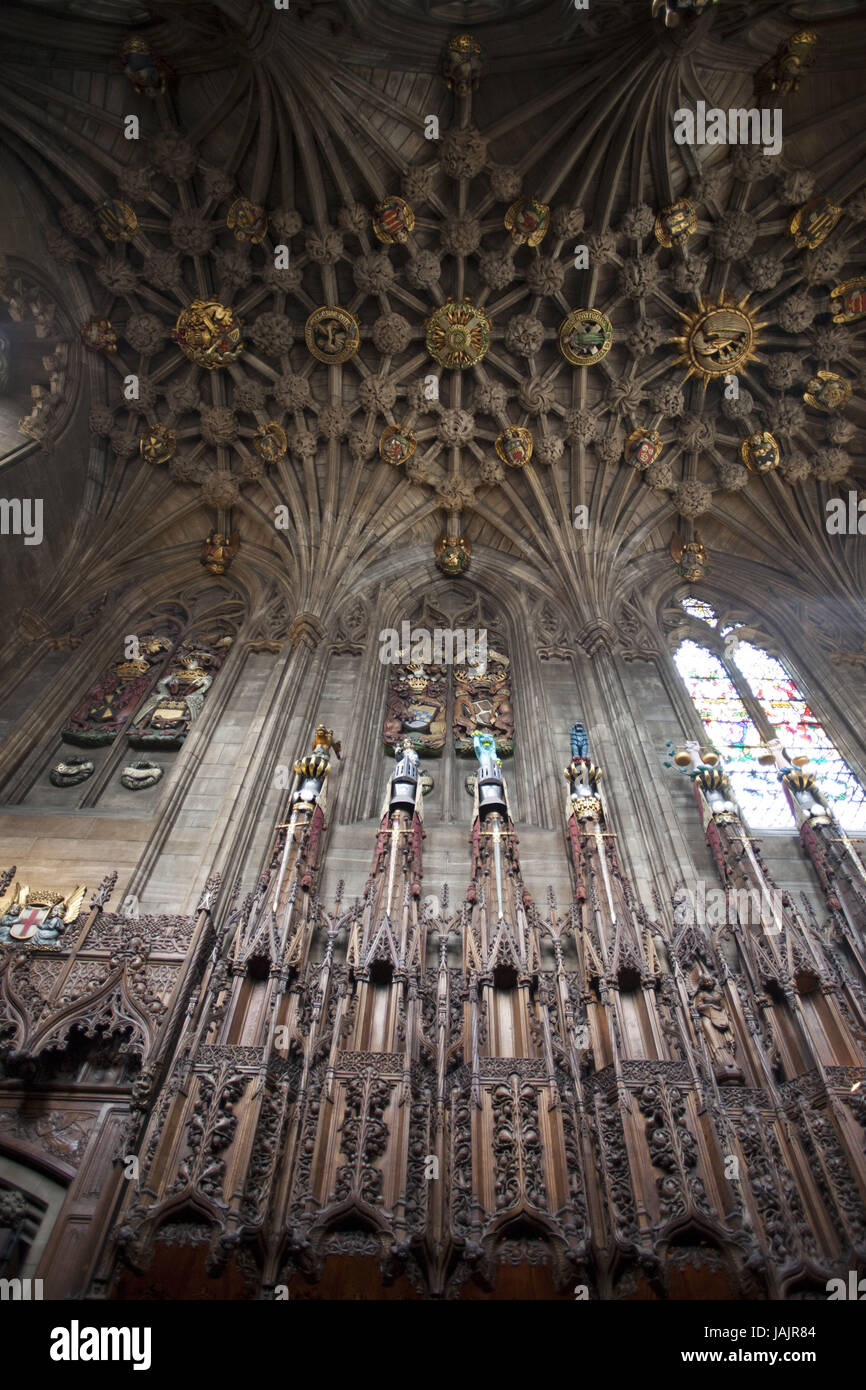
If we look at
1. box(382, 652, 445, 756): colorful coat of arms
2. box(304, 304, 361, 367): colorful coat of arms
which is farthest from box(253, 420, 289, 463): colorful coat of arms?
box(382, 652, 445, 756): colorful coat of arms

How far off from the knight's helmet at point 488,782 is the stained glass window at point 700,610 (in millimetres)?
6731

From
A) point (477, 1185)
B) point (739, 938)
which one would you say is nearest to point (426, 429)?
point (739, 938)

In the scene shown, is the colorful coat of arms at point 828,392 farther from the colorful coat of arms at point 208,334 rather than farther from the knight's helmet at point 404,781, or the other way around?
the knight's helmet at point 404,781

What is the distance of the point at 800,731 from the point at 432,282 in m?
10.7

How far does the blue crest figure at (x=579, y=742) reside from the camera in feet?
32.6

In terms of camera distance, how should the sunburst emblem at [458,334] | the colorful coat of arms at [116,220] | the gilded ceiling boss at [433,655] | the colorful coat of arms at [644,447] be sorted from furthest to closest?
the colorful coat of arms at [644,447]
the sunburst emblem at [458,334]
the colorful coat of arms at [116,220]
the gilded ceiling boss at [433,655]

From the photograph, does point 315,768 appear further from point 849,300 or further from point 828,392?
point 849,300

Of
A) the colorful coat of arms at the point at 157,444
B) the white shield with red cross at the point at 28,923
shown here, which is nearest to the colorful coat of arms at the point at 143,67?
the colorful coat of arms at the point at 157,444

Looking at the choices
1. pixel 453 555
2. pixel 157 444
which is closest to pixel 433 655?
pixel 453 555

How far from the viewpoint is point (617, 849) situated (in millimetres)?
8672

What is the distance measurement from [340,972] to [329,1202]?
5.83 feet

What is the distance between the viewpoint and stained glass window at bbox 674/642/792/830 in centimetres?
1020

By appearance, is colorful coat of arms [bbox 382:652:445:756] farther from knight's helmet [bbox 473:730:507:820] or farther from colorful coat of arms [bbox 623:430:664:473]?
colorful coat of arms [bbox 623:430:664:473]

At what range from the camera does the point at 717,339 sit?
51.3 ft
